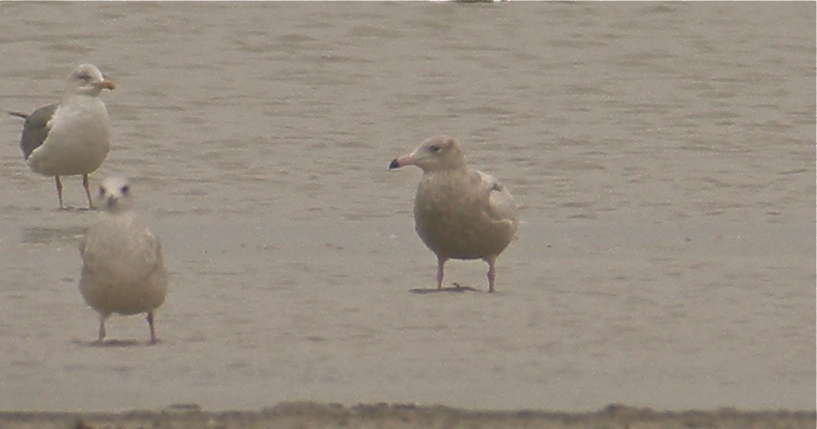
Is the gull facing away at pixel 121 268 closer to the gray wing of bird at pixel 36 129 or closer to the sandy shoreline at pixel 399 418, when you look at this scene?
the sandy shoreline at pixel 399 418

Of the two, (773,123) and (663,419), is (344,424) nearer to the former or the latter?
(663,419)

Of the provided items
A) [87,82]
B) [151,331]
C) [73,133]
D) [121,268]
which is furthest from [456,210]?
[87,82]

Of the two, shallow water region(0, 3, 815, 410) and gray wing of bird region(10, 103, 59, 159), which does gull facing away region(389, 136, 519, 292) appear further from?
gray wing of bird region(10, 103, 59, 159)

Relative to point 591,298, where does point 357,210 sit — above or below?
below

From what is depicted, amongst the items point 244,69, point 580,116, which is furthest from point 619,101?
point 244,69

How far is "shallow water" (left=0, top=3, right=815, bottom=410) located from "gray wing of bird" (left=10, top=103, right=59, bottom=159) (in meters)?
0.26

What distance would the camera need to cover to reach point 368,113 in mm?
17156

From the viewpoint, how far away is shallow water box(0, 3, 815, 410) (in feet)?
28.8

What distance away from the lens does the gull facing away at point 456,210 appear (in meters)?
10.8

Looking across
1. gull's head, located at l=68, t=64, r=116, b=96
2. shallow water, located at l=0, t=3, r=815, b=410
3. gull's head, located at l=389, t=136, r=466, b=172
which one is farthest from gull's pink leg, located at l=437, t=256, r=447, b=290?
gull's head, located at l=68, t=64, r=116, b=96

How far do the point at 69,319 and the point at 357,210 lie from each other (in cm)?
401

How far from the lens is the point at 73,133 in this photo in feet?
49.3

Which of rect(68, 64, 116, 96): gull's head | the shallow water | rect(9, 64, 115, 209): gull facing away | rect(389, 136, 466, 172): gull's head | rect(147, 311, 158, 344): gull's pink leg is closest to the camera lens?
the shallow water

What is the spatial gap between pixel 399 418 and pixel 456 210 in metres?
3.30
